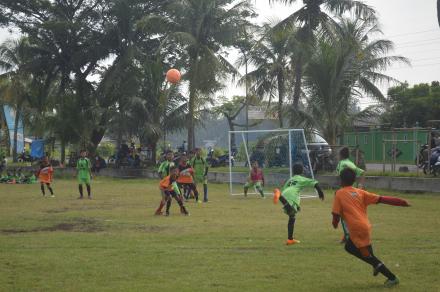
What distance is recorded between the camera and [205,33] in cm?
3253

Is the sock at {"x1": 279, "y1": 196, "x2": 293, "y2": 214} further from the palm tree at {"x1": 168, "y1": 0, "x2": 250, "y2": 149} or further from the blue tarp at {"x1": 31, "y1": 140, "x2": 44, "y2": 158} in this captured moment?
the blue tarp at {"x1": 31, "y1": 140, "x2": 44, "y2": 158}

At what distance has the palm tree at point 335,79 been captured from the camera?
26469 millimetres

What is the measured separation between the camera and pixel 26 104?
49.6 meters

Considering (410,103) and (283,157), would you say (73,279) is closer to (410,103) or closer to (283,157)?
(283,157)

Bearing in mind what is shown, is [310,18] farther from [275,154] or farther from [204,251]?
[204,251]

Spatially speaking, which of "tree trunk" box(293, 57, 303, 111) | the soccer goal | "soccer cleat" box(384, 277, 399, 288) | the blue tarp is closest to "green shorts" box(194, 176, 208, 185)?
the soccer goal

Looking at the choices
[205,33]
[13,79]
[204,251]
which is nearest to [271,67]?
[205,33]

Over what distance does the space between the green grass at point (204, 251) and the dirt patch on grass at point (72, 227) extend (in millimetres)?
21

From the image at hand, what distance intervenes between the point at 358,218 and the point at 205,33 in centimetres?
2568

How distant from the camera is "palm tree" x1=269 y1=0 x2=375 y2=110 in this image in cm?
2791

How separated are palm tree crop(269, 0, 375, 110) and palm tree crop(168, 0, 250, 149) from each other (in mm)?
4681

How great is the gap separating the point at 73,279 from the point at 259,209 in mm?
9987

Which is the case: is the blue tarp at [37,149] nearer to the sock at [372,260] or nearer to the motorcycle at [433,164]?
the motorcycle at [433,164]

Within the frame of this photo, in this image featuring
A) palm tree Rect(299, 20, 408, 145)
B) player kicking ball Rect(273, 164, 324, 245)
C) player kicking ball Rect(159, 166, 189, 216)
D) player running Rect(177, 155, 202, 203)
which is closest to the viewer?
player kicking ball Rect(273, 164, 324, 245)
